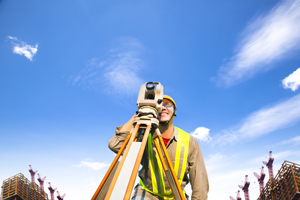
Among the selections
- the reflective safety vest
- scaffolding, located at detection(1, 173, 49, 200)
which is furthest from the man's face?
scaffolding, located at detection(1, 173, 49, 200)

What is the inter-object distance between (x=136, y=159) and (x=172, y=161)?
119 centimetres

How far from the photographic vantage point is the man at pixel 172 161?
2.55m

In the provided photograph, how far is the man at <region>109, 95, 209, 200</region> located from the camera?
255 cm

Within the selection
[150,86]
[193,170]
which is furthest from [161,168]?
[150,86]

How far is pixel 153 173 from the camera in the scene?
268 centimetres

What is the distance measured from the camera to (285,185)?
12.9m

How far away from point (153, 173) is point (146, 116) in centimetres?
105

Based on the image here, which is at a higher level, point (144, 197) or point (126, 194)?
point (144, 197)

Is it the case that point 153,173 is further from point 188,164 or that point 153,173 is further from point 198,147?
point 198,147

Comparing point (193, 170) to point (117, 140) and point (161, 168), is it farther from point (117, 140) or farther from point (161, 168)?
point (117, 140)

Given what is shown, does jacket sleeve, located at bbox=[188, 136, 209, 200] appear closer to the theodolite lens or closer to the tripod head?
the tripod head

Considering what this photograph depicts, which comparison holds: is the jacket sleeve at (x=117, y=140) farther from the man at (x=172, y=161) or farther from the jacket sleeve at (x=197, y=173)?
the jacket sleeve at (x=197, y=173)

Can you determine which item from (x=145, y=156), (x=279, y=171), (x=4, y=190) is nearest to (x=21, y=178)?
(x=4, y=190)

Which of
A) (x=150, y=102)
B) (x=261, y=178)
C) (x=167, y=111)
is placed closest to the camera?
(x=150, y=102)
